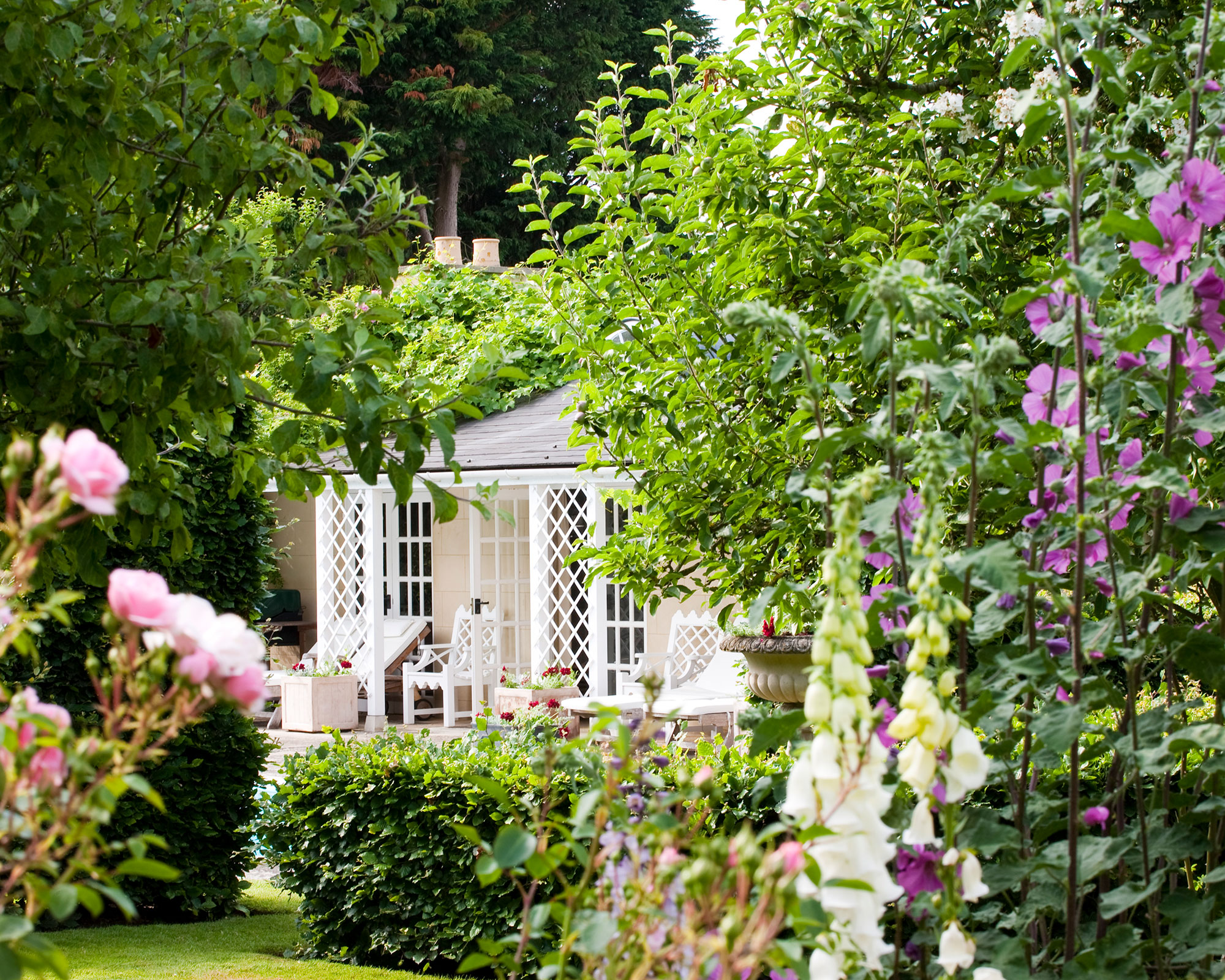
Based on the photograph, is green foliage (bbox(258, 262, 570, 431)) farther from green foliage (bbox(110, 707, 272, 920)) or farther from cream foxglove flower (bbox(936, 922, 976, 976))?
cream foxglove flower (bbox(936, 922, 976, 976))

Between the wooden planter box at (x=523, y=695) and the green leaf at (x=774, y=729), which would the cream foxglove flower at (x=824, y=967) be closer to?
the green leaf at (x=774, y=729)

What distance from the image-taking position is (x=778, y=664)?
4422mm

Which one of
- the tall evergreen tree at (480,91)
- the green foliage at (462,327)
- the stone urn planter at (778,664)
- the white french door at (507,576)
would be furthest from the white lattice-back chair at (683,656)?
the tall evergreen tree at (480,91)

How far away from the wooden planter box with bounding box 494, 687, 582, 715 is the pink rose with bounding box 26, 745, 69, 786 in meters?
9.97

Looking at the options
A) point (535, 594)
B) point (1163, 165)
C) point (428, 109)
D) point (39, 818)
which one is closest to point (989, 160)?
point (1163, 165)

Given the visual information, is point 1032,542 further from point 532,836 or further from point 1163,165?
point 532,836

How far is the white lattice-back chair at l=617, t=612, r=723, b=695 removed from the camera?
35.7ft

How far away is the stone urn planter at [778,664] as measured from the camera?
4.34m

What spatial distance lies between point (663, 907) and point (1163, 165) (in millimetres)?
1282

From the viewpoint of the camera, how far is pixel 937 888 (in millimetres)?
1499

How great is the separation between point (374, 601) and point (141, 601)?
491 inches

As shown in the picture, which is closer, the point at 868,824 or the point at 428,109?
the point at 868,824

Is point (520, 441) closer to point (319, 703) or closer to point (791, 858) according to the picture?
point (319, 703)

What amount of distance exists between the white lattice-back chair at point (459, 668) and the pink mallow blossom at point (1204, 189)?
11032mm
